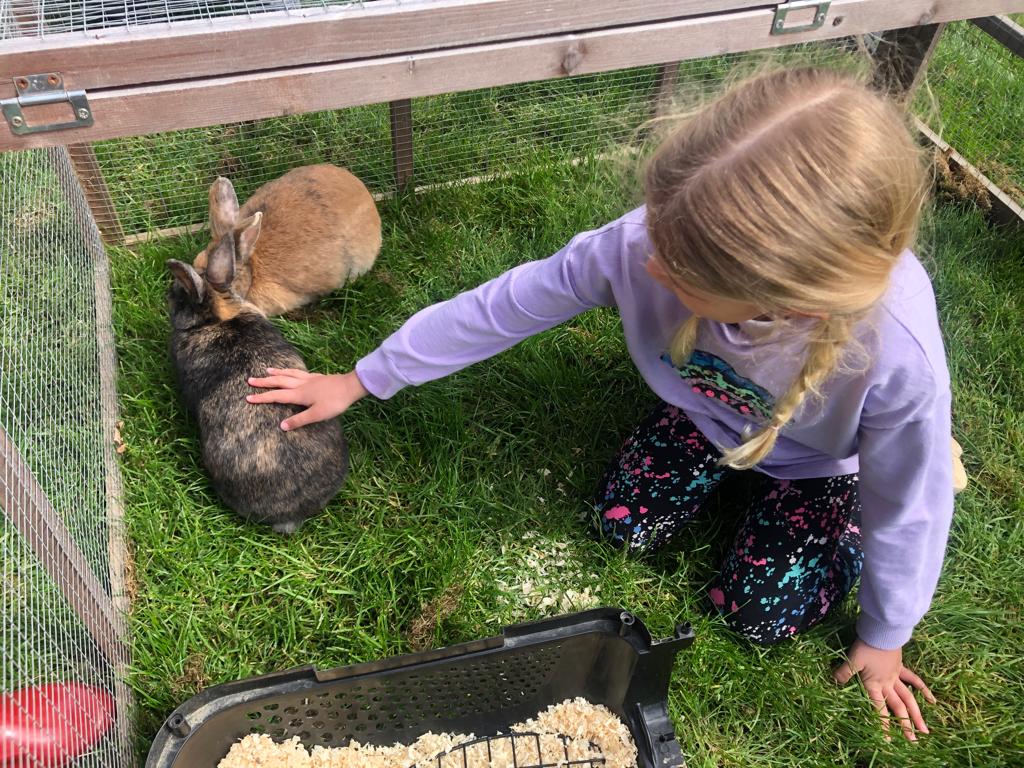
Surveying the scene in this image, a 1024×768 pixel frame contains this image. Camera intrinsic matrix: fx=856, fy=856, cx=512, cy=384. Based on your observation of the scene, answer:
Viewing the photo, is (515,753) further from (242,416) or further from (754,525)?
(242,416)

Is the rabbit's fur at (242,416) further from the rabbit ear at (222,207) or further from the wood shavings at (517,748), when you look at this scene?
the wood shavings at (517,748)

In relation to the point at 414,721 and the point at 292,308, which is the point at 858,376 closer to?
the point at 414,721

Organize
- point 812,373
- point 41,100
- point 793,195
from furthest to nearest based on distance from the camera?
1. point 812,373
2. point 41,100
3. point 793,195

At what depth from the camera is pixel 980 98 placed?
3.68 meters

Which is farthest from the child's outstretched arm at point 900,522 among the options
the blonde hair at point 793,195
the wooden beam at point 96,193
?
the wooden beam at point 96,193

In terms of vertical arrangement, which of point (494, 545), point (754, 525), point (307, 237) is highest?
point (307, 237)

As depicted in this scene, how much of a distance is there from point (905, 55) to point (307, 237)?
2288mm

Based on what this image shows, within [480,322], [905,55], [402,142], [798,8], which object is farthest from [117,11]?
Result: [905,55]

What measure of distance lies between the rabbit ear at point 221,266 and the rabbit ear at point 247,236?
16 centimetres

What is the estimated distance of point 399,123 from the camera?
3.06m

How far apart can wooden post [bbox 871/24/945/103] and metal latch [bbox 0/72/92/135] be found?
2.62 m

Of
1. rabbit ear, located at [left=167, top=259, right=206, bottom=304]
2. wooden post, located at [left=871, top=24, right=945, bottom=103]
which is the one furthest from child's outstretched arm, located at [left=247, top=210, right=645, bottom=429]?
wooden post, located at [left=871, top=24, right=945, bottom=103]

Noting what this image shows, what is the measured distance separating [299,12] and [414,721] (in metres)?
1.63

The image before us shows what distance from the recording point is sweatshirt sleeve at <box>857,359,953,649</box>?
176cm
